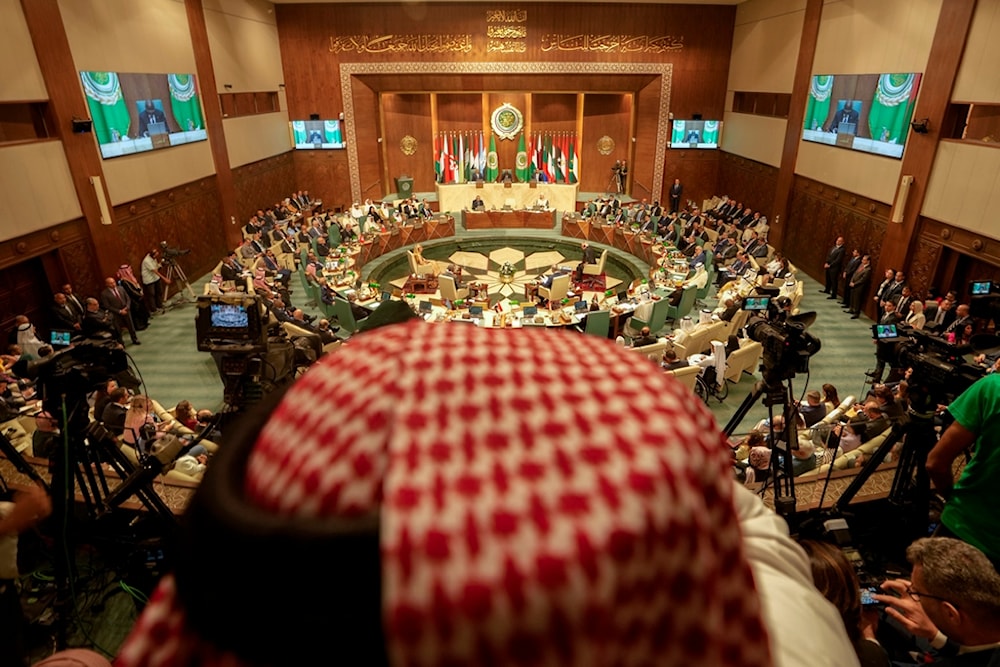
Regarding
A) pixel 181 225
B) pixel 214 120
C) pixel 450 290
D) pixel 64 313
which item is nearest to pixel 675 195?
pixel 450 290

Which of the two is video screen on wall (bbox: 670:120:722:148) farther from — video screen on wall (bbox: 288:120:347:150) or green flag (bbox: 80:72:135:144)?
green flag (bbox: 80:72:135:144)

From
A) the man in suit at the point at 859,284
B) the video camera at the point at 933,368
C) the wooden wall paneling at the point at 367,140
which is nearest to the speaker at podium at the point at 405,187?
the wooden wall paneling at the point at 367,140

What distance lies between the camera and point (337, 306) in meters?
10.8

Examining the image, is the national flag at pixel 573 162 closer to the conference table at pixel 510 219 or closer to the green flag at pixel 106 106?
the conference table at pixel 510 219

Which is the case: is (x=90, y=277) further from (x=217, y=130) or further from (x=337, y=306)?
(x=217, y=130)

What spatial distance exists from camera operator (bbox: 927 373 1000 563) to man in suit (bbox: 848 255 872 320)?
32.0ft

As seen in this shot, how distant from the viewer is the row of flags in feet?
70.9

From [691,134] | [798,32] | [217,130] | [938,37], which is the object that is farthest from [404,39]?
[938,37]

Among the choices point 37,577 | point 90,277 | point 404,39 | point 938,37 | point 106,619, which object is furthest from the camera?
point 404,39

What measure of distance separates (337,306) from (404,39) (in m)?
11.6

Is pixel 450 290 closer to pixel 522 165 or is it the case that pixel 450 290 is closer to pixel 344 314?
pixel 344 314

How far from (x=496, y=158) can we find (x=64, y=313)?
1574cm

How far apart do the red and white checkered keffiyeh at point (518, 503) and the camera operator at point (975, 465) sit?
2.68 metres

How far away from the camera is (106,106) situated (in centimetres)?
1076
